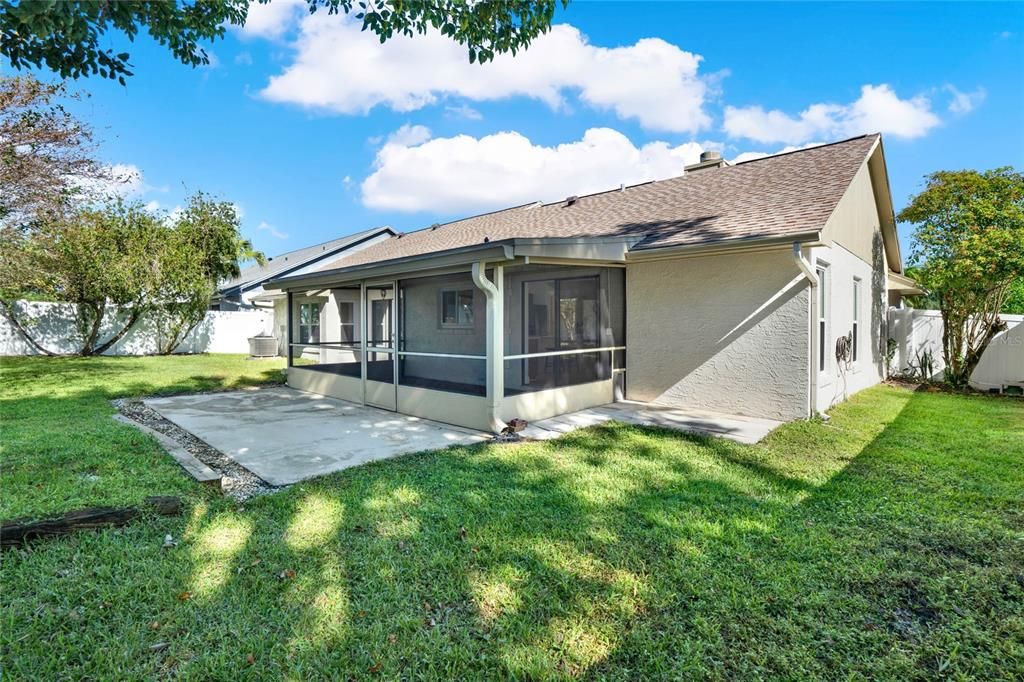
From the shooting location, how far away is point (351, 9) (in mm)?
4957

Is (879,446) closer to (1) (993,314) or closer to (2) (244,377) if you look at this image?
(1) (993,314)

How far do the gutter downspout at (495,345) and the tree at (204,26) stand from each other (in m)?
2.52

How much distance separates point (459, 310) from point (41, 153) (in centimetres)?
886

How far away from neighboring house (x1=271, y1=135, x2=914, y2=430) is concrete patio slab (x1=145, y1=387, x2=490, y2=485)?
0.54 m

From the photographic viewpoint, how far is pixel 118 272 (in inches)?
630

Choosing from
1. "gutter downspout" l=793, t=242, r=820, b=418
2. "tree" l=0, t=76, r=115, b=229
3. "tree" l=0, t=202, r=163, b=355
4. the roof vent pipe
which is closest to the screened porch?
"gutter downspout" l=793, t=242, r=820, b=418

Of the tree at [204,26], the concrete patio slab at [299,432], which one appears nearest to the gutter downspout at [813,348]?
the concrete patio slab at [299,432]

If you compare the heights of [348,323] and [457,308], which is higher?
[457,308]

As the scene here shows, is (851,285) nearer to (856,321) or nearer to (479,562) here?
(856,321)

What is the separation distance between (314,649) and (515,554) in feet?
4.23

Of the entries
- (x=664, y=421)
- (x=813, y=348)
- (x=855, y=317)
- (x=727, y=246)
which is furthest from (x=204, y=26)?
(x=855, y=317)

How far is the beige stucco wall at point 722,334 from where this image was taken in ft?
22.9

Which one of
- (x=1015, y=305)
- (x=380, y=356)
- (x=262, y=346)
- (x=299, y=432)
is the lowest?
(x=299, y=432)

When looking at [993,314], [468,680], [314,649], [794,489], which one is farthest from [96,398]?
[993,314]
